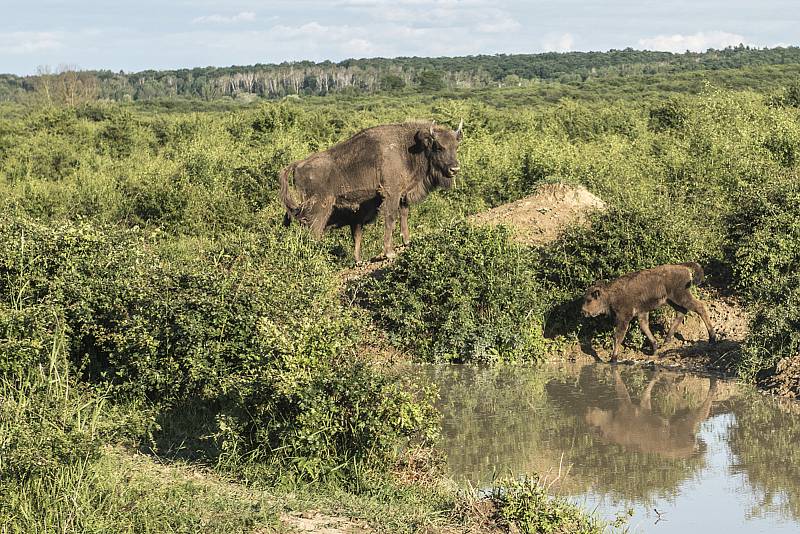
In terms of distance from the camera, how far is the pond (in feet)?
24.2

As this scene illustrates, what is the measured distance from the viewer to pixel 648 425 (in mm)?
9422

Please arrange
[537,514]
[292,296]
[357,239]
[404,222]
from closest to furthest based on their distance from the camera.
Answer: [537,514] → [292,296] → [404,222] → [357,239]

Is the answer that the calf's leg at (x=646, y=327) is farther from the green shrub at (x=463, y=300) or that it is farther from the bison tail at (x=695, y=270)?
the green shrub at (x=463, y=300)

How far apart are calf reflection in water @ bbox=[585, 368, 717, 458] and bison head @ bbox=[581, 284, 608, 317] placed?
1349mm

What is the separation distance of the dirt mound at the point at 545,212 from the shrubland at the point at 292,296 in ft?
1.64

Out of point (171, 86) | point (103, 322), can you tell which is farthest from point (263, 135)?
point (171, 86)

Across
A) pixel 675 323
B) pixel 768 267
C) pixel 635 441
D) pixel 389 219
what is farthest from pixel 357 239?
pixel 635 441

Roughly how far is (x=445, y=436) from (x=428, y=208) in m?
9.20

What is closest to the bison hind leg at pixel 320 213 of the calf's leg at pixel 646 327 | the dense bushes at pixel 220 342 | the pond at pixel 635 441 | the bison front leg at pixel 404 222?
the bison front leg at pixel 404 222

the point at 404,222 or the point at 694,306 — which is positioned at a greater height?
the point at 404,222

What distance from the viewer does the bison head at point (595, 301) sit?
37.8 ft

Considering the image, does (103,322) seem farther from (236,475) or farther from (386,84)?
(386,84)

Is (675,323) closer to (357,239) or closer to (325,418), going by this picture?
(357,239)

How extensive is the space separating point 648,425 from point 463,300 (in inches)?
121
